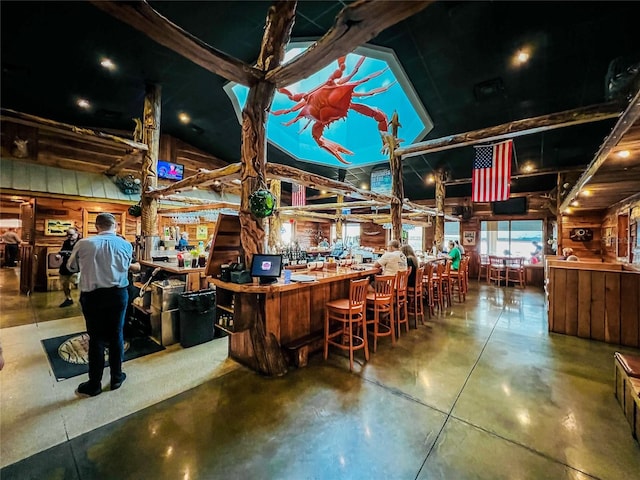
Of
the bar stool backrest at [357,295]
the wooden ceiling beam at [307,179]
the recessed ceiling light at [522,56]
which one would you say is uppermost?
the recessed ceiling light at [522,56]

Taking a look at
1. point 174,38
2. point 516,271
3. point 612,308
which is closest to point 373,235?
point 516,271

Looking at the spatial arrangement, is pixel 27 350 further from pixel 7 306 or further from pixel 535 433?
pixel 535 433

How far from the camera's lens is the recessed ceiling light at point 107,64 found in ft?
16.6

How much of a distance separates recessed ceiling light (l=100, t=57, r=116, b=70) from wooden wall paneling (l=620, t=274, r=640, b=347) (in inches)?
367

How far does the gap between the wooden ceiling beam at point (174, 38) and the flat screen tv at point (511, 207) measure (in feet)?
32.7

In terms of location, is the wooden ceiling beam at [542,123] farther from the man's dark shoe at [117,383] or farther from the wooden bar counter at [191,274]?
the man's dark shoe at [117,383]

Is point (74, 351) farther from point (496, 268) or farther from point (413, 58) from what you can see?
point (496, 268)

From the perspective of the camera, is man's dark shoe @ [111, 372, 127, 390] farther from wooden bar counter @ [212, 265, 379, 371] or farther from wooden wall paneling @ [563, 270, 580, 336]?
wooden wall paneling @ [563, 270, 580, 336]

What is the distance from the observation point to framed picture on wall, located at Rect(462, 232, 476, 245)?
10.5 m

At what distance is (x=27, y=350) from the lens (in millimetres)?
3580

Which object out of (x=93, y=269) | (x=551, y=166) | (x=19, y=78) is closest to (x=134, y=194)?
(x=19, y=78)

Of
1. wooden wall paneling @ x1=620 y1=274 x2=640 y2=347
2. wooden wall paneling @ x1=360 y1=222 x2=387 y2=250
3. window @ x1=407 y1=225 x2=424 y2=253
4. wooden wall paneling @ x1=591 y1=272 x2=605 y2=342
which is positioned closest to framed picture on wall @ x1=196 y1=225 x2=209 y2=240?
wooden wall paneling @ x1=360 y1=222 x2=387 y2=250

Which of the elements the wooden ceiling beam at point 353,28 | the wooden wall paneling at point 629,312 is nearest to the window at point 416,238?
the wooden wall paneling at point 629,312

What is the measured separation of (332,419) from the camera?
7.52 feet
